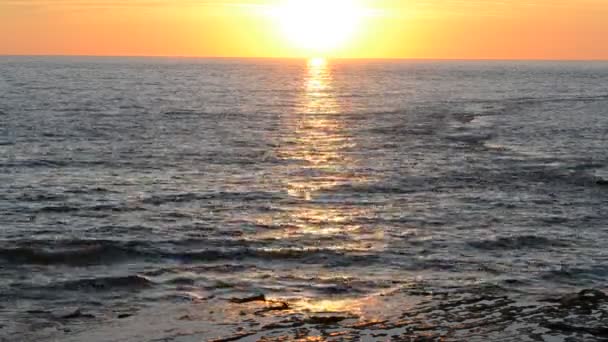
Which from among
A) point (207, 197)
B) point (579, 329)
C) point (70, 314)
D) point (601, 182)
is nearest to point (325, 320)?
point (579, 329)

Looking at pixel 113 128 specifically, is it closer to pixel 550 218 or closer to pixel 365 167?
pixel 365 167

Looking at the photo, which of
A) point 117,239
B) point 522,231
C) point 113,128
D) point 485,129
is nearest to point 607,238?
point 522,231

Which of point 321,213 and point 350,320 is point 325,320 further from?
point 321,213

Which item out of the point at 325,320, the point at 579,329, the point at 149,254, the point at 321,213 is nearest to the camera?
the point at 579,329

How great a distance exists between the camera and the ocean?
16.4 meters

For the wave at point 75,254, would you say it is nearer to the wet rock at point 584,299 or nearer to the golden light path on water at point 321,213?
the golden light path on water at point 321,213

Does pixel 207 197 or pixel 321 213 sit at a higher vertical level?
pixel 207 197

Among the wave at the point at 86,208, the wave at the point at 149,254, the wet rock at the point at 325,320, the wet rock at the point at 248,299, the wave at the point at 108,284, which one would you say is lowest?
the wet rock at the point at 325,320

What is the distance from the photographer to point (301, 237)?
24438 mm

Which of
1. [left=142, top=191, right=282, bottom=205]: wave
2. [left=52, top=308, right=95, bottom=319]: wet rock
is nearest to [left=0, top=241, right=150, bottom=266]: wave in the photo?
[left=52, top=308, right=95, bottom=319]: wet rock

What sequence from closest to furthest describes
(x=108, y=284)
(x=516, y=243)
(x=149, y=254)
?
1. (x=108, y=284)
2. (x=149, y=254)
3. (x=516, y=243)

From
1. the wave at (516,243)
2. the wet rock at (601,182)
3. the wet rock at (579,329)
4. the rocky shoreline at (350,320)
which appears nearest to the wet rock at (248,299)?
the rocky shoreline at (350,320)

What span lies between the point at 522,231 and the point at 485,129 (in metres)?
34.6

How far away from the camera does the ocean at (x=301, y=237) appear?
1639cm
